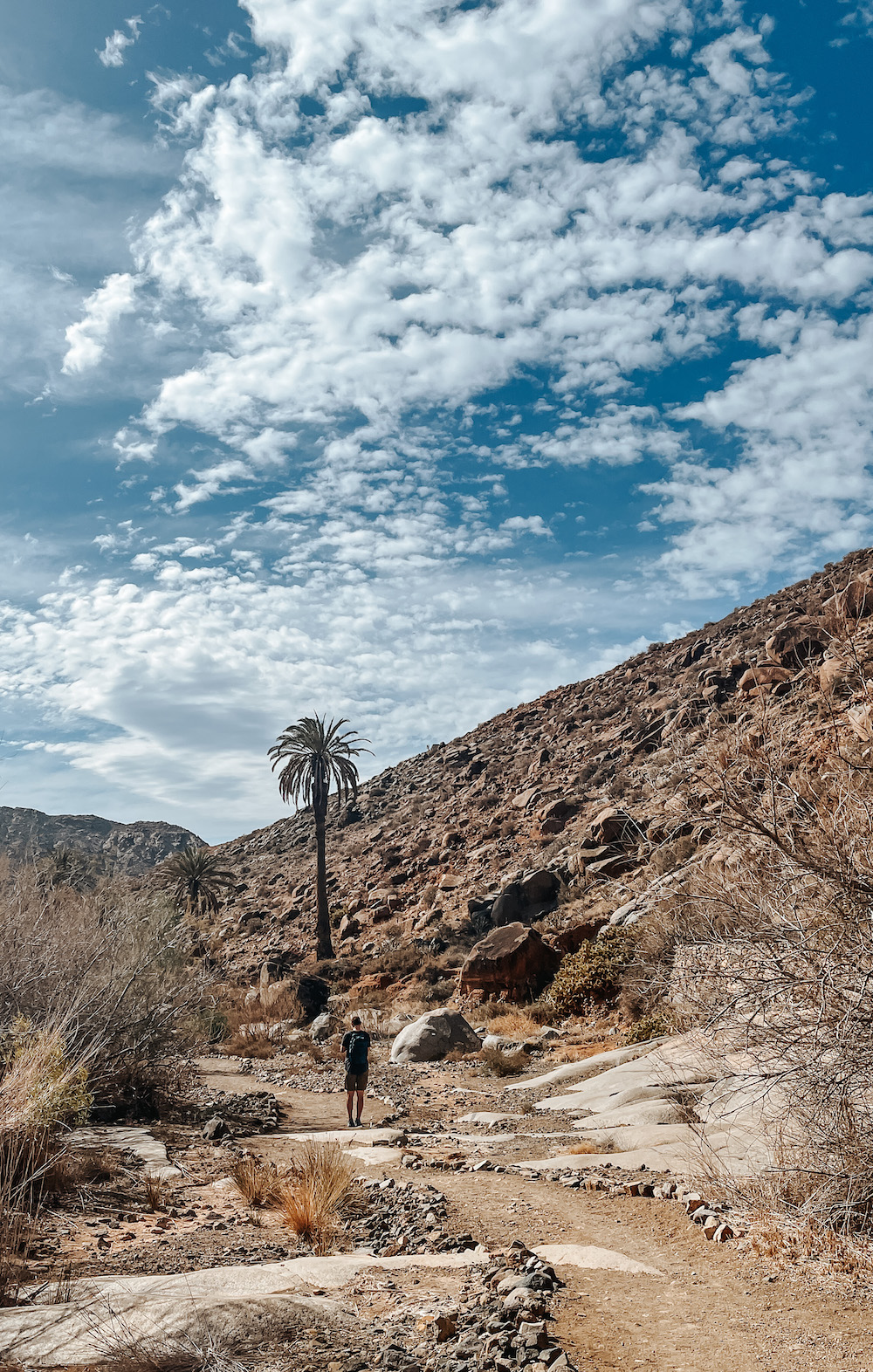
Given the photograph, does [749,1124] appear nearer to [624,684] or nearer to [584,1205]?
[584,1205]

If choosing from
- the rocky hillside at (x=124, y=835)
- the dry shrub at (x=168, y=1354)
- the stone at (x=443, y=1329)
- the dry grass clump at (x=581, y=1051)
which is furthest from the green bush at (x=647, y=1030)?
the rocky hillside at (x=124, y=835)

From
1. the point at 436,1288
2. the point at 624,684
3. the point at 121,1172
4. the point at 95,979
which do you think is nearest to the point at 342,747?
the point at 624,684

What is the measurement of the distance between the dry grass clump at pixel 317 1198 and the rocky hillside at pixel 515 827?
9.74 meters

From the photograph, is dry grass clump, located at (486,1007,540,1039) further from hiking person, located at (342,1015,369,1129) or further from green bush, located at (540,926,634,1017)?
hiking person, located at (342,1015,369,1129)

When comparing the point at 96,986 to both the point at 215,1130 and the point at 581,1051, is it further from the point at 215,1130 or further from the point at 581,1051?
the point at 581,1051

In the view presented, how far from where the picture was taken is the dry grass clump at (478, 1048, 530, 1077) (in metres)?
15.1

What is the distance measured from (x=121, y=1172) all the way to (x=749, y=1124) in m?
5.92

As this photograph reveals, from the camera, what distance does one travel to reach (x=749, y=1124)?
7.32 meters

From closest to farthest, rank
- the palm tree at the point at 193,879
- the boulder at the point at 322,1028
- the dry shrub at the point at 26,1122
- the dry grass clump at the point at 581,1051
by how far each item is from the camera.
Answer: the dry shrub at the point at 26,1122 < the dry grass clump at the point at 581,1051 < the boulder at the point at 322,1028 < the palm tree at the point at 193,879

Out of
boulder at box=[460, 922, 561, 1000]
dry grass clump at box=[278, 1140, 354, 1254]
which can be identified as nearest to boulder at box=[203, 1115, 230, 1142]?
dry grass clump at box=[278, 1140, 354, 1254]

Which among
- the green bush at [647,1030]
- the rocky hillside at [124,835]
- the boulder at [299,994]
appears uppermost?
the rocky hillside at [124,835]

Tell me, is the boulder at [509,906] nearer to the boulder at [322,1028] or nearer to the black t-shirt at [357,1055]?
the boulder at [322,1028]

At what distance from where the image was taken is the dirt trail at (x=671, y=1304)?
403 centimetres

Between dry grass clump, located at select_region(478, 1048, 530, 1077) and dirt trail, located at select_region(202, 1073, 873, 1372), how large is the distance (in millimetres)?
8280
